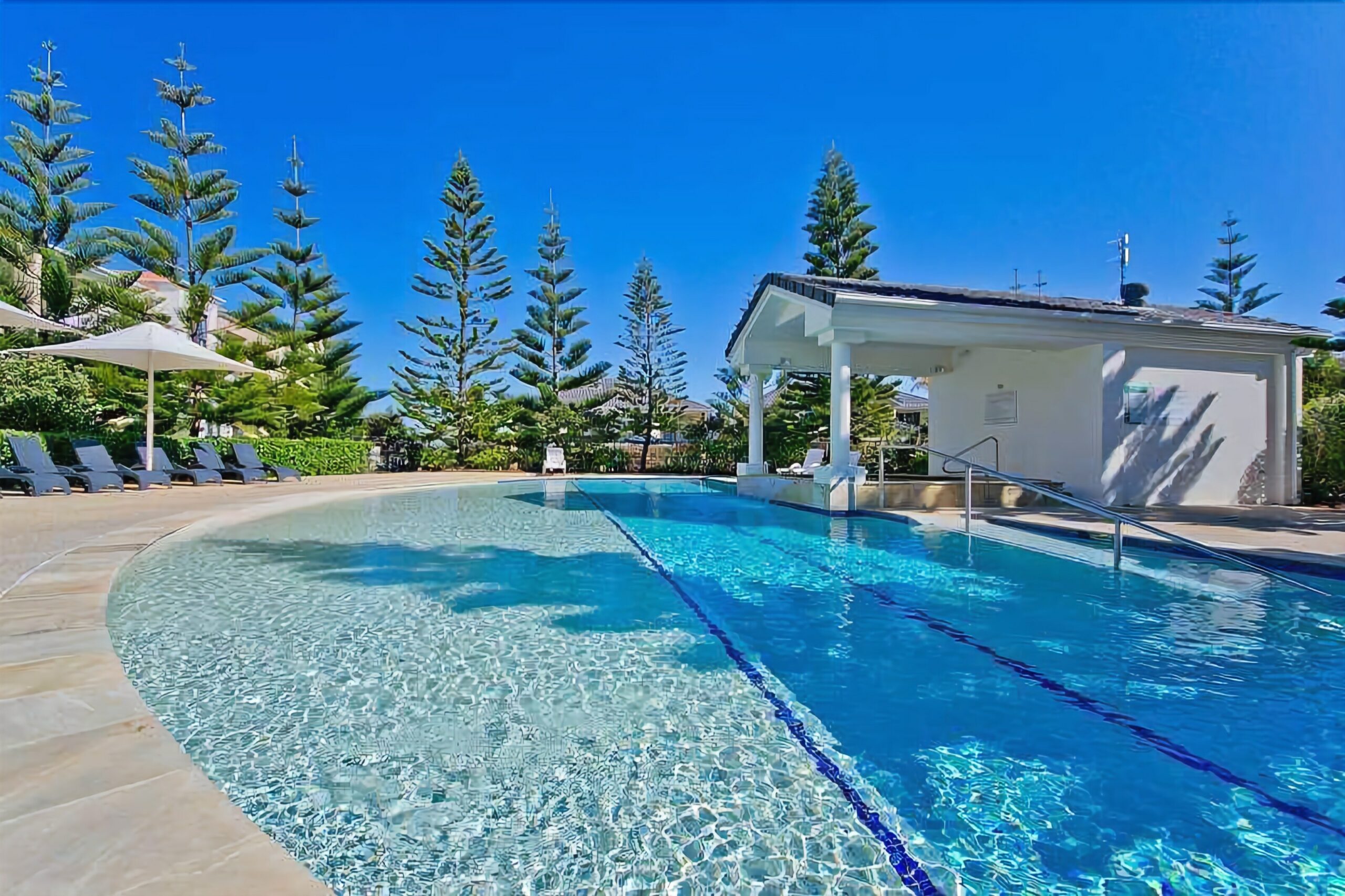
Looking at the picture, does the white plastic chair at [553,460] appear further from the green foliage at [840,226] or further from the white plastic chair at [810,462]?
the green foliage at [840,226]

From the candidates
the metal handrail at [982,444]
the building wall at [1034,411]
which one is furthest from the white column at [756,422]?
the building wall at [1034,411]

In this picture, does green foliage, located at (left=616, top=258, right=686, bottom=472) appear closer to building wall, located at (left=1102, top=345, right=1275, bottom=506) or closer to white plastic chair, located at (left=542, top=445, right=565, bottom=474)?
white plastic chair, located at (left=542, top=445, right=565, bottom=474)

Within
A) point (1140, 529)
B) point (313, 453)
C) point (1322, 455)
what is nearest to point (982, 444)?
point (1322, 455)

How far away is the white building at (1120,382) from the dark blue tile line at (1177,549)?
2326mm

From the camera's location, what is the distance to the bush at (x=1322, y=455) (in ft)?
31.1

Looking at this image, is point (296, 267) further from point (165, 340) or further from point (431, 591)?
point (431, 591)

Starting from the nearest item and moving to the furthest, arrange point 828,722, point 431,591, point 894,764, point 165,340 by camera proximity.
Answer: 1. point 894,764
2. point 828,722
3. point 431,591
4. point 165,340

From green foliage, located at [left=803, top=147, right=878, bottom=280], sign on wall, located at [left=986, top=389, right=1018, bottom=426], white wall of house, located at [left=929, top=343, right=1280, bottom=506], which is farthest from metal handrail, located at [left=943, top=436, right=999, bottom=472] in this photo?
green foliage, located at [left=803, top=147, right=878, bottom=280]

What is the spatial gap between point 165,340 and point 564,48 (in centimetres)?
785

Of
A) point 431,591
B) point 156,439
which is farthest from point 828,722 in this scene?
point 156,439

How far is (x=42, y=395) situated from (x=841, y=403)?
43.6 ft

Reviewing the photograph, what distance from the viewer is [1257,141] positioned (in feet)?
36.6

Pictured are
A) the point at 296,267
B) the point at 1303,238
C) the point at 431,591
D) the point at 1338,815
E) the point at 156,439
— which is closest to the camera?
the point at 1338,815

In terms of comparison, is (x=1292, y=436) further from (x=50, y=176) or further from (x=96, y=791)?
(x=50, y=176)
